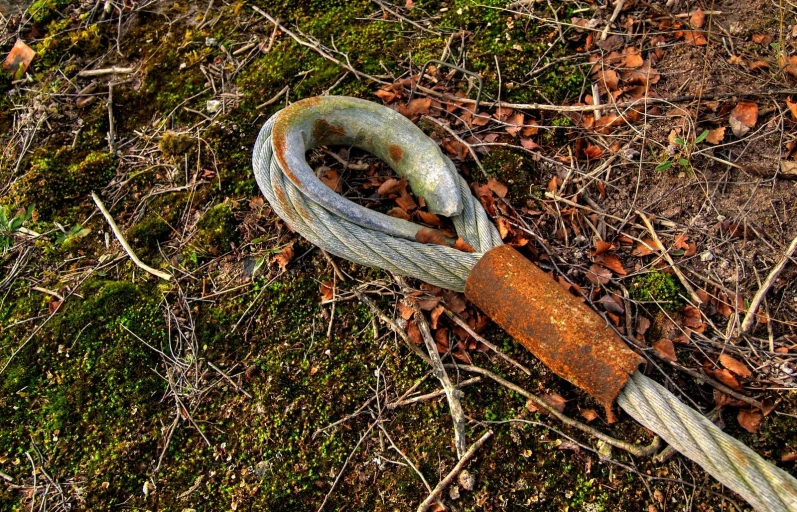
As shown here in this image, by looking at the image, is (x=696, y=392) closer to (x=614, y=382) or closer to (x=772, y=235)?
(x=614, y=382)

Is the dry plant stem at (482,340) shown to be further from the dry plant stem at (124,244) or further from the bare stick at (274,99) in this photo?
the bare stick at (274,99)

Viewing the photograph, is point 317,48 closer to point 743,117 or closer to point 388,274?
point 388,274

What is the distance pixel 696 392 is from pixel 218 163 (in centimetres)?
256

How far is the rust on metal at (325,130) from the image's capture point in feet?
8.99

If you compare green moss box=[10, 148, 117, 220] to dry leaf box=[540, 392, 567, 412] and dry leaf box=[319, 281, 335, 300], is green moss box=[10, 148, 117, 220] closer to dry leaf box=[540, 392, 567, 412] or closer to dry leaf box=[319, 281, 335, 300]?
dry leaf box=[319, 281, 335, 300]

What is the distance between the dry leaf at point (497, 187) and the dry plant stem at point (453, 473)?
113 centimetres

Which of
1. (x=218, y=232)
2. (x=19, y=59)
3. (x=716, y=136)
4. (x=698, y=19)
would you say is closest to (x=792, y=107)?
(x=716, y=136)

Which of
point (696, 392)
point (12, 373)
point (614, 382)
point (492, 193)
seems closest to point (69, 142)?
point (12, 373)

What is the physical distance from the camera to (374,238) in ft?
8.06

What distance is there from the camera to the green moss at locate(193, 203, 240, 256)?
9.39ft

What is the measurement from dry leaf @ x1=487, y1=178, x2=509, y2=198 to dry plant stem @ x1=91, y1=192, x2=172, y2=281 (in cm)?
166

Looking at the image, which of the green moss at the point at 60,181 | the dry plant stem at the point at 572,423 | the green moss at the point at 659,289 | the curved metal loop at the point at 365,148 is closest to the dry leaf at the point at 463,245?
the curved metal loop at the point at 365,148

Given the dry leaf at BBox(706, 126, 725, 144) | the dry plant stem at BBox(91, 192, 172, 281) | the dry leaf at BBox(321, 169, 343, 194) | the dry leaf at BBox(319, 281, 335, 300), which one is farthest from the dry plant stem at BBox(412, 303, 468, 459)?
the dry leaf at BBox(706, 126, 725, 144)

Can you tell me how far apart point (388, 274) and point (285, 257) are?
0.51 meters
